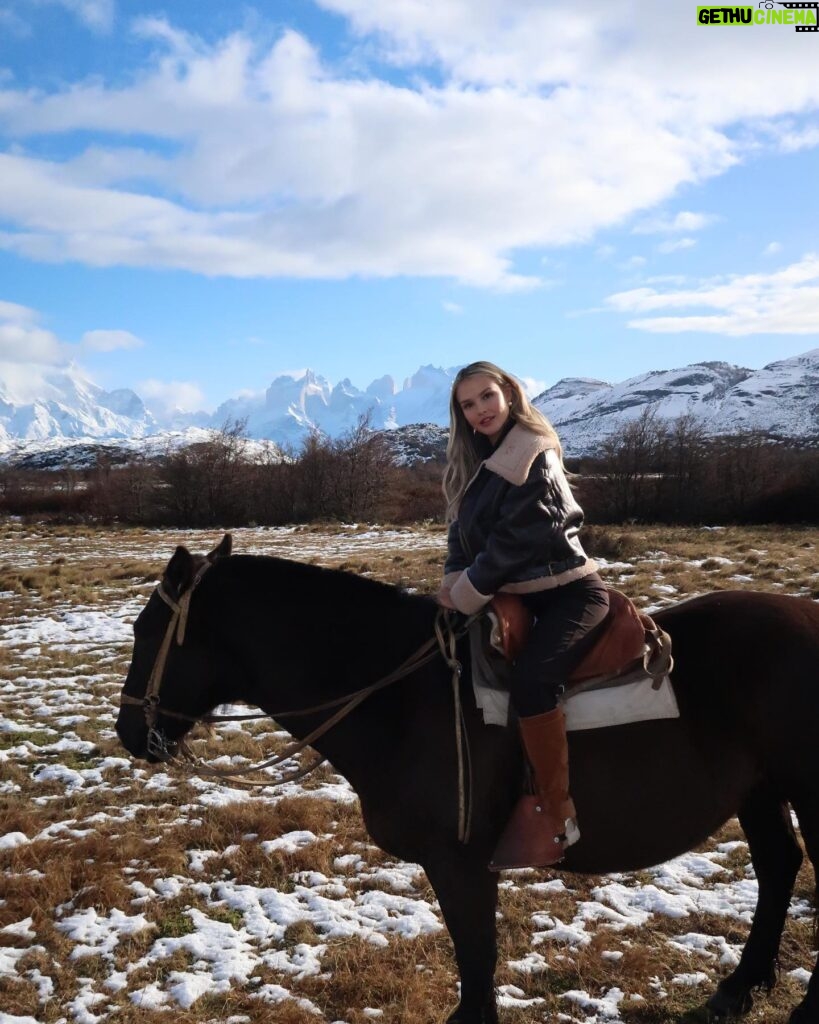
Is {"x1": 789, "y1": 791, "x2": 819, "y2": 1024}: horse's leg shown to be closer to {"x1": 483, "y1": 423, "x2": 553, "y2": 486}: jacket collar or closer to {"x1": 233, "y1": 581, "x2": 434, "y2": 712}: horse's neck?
{"x1": 233, "y1": 581, "x2": 434, "y2": 712}: horse's neck

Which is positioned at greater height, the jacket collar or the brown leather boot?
the jacket collar

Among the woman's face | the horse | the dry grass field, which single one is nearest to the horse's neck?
the horse

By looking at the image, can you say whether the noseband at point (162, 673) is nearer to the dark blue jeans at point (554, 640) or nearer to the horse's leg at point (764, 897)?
the dark blue jeans at point (554, 640)

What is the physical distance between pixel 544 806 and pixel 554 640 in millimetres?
773

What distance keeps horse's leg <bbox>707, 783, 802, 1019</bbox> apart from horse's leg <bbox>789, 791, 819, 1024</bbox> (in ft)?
1.03

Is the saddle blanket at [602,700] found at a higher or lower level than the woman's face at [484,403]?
lower

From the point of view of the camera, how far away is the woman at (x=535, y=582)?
2.88 meters

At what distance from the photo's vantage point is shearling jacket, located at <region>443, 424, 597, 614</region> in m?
2.92

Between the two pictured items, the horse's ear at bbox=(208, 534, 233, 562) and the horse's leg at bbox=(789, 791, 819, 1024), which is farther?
the horse's ear at bbox=(208, 534, 233, 562)

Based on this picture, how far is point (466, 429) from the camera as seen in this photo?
352 centimetres

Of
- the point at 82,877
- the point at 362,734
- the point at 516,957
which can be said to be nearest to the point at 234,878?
the point at 82,877

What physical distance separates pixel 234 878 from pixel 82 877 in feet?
3.84

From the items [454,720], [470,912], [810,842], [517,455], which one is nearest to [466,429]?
[517,455]

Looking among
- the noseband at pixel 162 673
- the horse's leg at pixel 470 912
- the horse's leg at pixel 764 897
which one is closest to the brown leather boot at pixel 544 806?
the horse's leg at pixel 470 912
